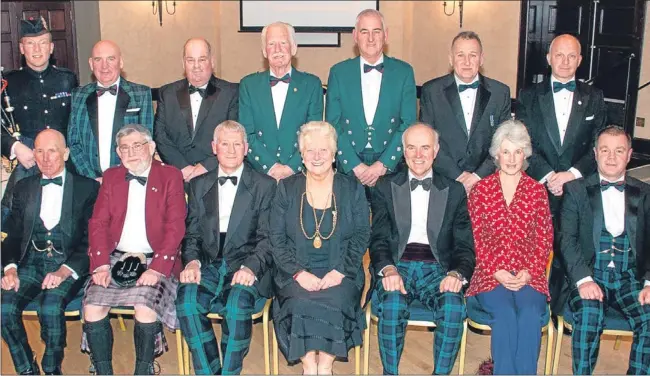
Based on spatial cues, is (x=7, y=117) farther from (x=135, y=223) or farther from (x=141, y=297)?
(x=141, y=297)

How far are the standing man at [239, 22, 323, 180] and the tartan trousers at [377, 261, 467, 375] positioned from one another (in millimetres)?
1080

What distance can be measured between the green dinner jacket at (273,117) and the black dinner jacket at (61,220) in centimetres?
98

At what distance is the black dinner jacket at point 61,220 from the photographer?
377 centimetres

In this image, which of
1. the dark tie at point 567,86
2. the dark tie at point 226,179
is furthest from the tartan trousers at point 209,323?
the dark tie at point 567,86

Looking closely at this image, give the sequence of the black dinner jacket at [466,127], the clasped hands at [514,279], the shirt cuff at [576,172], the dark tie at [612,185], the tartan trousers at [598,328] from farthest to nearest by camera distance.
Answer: the black dinner jacket at [466,127] < the shirt cuff at [576,172] < the dark tie at [612,185] < the clasped hands at [514,279] < the tartan trousers at [598,328]

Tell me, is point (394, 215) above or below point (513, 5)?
below

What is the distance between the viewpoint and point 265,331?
3596 mm

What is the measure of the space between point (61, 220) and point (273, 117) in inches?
50.8

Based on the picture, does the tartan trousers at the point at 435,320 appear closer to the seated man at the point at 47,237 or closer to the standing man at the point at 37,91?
the seated man at the point at 47,237

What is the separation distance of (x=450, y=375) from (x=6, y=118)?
116 inches

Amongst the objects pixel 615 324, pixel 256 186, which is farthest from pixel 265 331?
pixel 615 324

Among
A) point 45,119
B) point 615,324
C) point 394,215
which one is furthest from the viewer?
point 45,119

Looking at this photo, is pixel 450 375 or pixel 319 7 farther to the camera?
pixel 319 7

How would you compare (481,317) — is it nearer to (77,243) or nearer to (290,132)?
(290,132)
